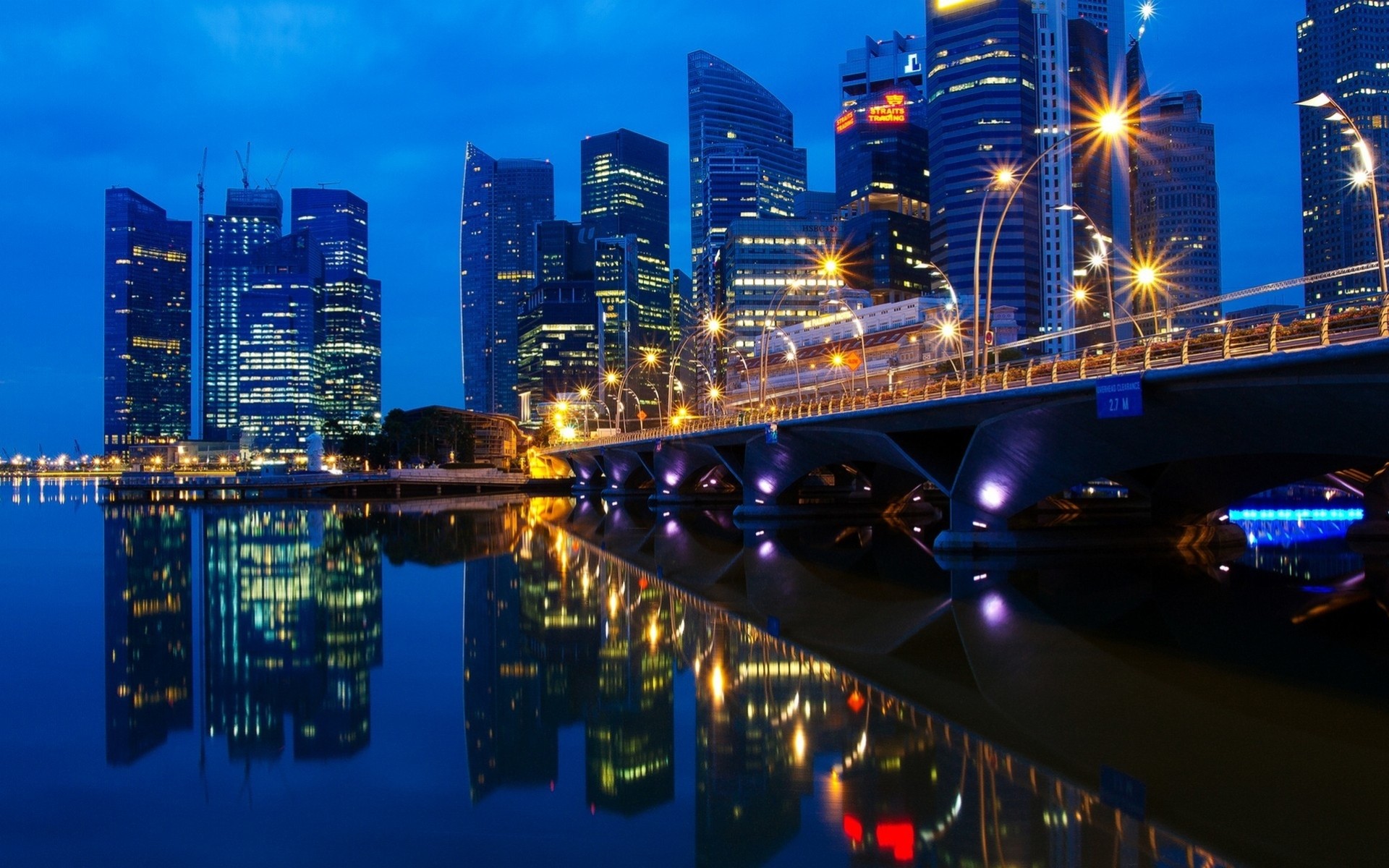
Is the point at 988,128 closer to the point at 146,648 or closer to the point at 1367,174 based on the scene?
the point at 1367,174

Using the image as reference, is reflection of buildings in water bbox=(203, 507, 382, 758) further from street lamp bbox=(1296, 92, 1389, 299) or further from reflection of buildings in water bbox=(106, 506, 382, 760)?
street lamp bbox=(1296, 92, 1389, 299)

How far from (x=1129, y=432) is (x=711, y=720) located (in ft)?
58.0

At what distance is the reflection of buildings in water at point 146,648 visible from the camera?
55.1ft

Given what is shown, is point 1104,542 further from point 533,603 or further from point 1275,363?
point 533,603

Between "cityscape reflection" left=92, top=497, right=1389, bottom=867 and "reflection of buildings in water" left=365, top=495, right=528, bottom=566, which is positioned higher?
"reflection of buildings in water" left=365, top=495, right=528, bottom=566

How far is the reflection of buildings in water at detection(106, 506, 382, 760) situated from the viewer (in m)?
17.0

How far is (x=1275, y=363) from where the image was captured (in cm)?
2192

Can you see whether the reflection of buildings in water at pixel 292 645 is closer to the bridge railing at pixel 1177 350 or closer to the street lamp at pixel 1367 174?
the bridge railing at pixel 1177 350

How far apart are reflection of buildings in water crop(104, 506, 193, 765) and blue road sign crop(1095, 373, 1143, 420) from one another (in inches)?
848

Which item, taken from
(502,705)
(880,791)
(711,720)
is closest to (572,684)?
(502,705)

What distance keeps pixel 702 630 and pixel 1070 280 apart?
158 metres

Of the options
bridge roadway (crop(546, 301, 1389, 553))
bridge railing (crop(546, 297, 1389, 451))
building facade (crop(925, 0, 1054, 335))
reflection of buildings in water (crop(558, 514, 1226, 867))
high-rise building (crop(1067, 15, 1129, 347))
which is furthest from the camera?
high-rise building (crop(1067, 15, 1129, 347))

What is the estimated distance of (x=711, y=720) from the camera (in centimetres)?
1656

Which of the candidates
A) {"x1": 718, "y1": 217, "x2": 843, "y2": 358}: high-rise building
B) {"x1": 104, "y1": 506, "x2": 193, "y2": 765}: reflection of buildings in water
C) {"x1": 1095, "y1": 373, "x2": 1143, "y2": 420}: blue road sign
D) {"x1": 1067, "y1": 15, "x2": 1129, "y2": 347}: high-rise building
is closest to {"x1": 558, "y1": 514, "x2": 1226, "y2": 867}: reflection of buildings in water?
{"x1": 104, "y1": 506, "x2": 193, "y2": 765}: reflection of buildings in water
